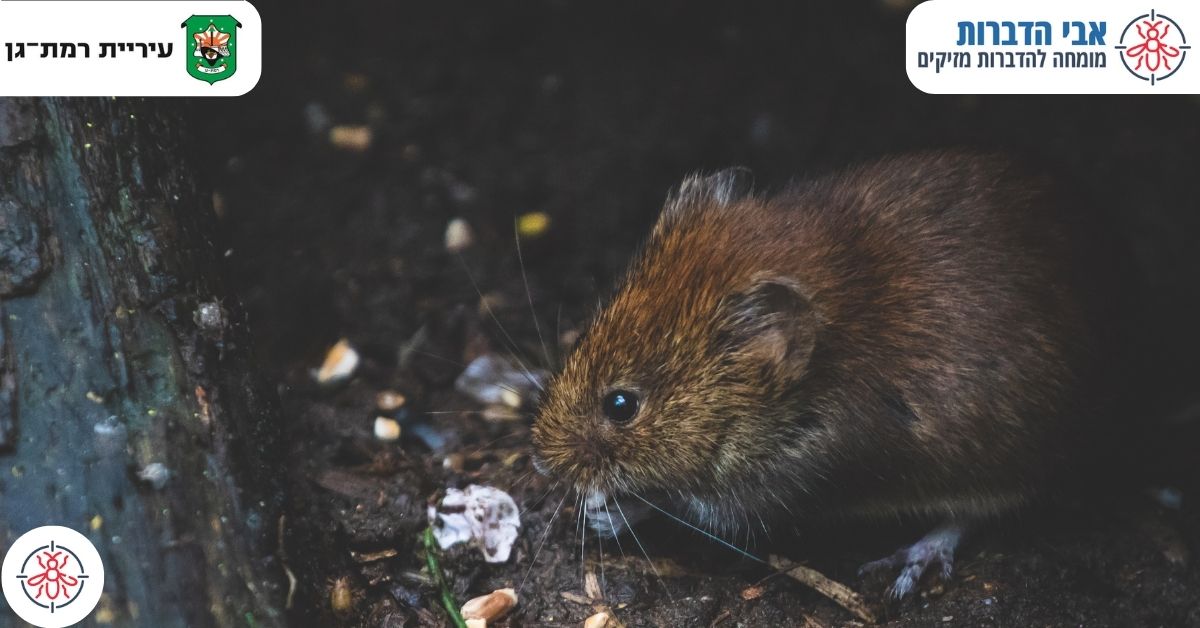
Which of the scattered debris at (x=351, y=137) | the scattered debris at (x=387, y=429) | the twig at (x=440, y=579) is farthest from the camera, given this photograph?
the scattered debris at (x=351, y=137)

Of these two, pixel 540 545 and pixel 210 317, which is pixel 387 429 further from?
pixel 210 317

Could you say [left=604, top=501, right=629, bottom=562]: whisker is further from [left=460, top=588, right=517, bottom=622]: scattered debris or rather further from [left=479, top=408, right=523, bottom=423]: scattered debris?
[left=479, top=408, right=523, bottom=423]: scattered debris

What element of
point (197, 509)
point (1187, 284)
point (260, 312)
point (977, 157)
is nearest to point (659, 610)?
point (197, 509)

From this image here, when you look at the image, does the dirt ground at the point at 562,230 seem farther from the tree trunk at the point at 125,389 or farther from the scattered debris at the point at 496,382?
the tree trunk at the point at 125,389

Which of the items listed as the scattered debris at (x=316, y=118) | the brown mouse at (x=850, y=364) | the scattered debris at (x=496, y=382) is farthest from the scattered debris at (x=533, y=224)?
the brown mouse at (x=850, y=364)

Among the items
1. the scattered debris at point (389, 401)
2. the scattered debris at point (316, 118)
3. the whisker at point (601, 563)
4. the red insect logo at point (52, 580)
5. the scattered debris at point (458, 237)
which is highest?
the scattered debris at point (316, 118)

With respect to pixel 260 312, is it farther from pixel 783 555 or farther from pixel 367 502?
pixel 783 555

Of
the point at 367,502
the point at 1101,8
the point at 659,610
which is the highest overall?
the point at 1101,8
